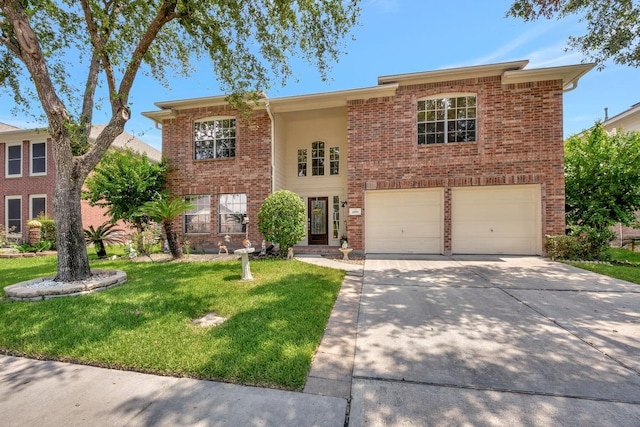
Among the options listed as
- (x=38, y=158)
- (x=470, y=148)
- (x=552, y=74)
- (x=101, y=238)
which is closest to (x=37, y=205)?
(x=38, y=158)

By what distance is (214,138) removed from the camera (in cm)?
1134

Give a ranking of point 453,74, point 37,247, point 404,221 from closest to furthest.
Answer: point 453,74
point 404,221
point 37,247

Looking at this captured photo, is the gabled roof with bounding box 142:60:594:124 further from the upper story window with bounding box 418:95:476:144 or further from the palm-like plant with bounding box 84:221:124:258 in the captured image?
the palm-like plant with bounding box 84:221:124:258

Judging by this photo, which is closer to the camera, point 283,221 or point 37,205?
point 283,221

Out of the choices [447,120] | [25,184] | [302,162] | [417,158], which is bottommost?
[25,184]

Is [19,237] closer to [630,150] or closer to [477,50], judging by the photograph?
[477,50]

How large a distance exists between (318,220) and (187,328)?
882 cm

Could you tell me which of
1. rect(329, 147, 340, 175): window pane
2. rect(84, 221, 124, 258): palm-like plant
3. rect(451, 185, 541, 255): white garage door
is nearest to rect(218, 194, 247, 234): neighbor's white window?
rect(84, 221, 124, 258): palm-like plant

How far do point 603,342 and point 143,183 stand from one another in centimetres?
1227

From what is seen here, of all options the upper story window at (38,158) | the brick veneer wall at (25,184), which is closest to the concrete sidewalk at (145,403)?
the brick veneer wall at (25,184)

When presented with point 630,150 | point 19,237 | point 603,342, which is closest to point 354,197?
point 603,342

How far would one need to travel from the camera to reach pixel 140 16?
6789 millimetres

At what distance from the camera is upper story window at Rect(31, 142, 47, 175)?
46.7 ft

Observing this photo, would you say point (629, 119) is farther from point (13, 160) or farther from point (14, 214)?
point (14, 214)
